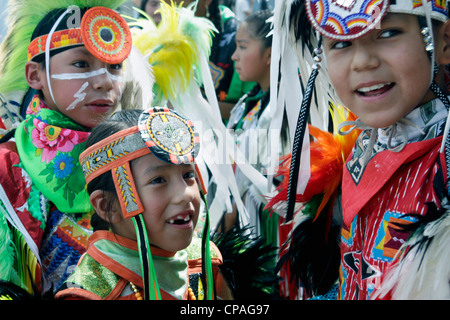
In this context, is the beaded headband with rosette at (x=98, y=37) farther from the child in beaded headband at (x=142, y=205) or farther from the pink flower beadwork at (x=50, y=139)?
the child in beaded headband at (x=142, y=205)

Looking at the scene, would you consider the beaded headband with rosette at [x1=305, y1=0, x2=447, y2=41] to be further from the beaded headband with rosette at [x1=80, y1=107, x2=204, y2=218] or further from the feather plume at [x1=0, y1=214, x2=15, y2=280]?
the feather plume at [x1=0, y1=214, x2=15, y2=280]

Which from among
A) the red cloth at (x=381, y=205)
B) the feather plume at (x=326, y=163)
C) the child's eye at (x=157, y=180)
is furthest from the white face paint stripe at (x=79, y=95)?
the red cloth at (x=381, y=205)

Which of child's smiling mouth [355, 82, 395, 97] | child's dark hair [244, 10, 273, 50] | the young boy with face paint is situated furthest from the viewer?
child's dark hair [244, 10, 273, 50]

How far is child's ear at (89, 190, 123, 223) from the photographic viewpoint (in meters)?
1.72

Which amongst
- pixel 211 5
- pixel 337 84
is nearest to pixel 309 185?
pixel 337 84

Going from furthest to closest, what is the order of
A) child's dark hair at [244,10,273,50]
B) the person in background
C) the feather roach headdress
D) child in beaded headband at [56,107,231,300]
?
child's dark hair at [244,10,273,50]
the person in background
the feather roach headdress
child in beaded headband at [56,107,231,300]

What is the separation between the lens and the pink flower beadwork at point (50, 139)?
2.16 metres

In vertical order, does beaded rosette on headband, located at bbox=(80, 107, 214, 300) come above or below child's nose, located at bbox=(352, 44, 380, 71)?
below

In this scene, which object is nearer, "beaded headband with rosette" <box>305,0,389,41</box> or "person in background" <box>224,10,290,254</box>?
"beaded headband with rosette" <box>305,0,389,41</box>

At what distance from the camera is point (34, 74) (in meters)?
2.32

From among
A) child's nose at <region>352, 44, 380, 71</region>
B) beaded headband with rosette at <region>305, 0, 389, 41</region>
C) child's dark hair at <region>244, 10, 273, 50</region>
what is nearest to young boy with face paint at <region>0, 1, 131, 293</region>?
beaded headband with rosette at <region>305, 0, 389, 41</region>

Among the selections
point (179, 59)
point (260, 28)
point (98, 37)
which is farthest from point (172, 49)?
point (260, 28)

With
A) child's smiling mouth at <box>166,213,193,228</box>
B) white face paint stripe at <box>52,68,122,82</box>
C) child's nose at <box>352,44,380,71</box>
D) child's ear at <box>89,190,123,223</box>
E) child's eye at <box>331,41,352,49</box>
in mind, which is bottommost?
child's smiling mouth at <box>166,213,193,228</box>

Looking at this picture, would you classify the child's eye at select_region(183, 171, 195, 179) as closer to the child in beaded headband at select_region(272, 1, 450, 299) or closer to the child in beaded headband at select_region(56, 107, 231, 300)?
the child in beaded headband at select_region(56, 107, 231, 300)
